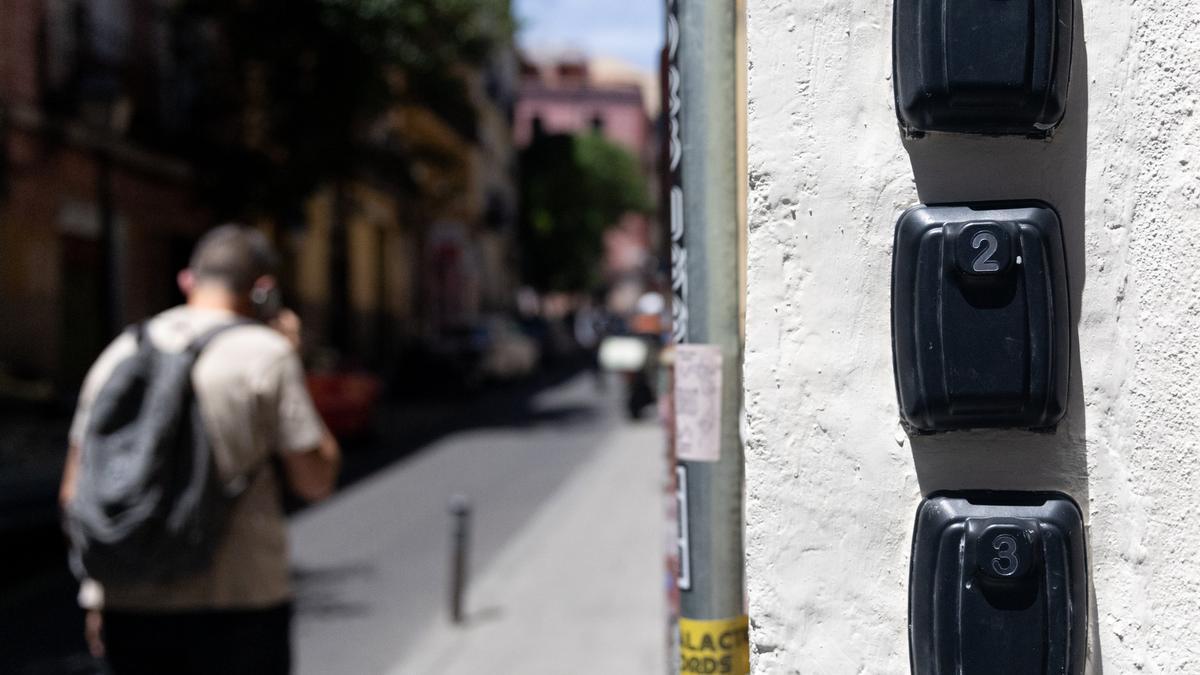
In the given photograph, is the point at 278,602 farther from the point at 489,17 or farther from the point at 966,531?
the point at 489,17

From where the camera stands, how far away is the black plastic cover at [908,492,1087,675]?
1.60 metres

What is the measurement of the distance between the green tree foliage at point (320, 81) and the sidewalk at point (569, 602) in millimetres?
9092

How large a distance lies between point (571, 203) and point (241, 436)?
5539cm

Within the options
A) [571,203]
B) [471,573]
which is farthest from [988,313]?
[571,203]

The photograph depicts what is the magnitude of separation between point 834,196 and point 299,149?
60.8 ft

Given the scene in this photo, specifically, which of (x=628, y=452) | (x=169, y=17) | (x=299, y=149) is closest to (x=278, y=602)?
(x=628, y=452)

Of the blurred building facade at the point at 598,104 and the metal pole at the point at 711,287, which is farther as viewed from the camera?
the blurred building facade at the point at 598,104

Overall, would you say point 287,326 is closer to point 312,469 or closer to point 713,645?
point 312,469

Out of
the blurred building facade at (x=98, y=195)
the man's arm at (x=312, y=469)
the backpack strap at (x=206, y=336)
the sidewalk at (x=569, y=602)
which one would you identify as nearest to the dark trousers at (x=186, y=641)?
the man's arm at (x=312, y=469)

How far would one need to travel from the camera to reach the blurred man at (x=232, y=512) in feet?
10.9

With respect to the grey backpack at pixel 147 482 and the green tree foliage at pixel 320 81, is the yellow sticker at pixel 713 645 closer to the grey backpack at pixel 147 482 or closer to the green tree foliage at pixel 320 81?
the grey backpack at pixel 147 482

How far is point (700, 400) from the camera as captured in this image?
186 cm

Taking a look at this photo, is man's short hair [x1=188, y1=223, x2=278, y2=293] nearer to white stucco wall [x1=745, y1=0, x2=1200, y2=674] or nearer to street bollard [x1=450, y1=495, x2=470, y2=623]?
white stucco wall [x1=745, y1=0, x2=1200, y2=674]

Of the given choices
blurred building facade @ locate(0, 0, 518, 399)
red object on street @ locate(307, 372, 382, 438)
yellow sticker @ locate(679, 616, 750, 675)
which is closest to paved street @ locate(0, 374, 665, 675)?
red object on street @ locate(307, 372, 382, 438)
